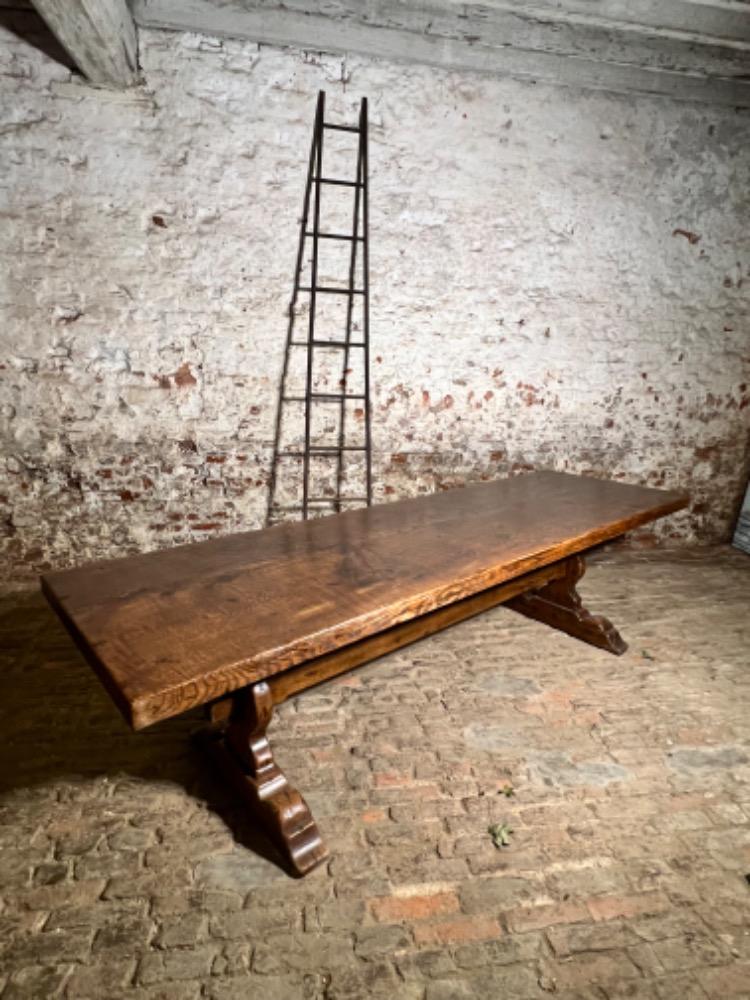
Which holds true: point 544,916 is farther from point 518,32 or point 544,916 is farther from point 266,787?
point 518,32

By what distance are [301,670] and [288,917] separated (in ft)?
A: 2.12

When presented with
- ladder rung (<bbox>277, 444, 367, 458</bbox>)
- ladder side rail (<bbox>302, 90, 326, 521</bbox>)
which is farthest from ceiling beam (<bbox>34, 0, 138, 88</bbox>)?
ladder rung (<bbox>277, 444, 367, 458</bbox>)

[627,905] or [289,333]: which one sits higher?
[289,333]

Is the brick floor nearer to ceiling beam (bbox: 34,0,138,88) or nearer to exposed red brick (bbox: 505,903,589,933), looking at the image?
exposed red brick (bbox: 505,903,589,933)

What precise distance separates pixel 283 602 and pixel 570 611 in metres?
1.87

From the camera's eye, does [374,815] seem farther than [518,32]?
No

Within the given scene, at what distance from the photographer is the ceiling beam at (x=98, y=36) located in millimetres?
2295

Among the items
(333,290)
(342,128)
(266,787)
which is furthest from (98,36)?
(266,787)

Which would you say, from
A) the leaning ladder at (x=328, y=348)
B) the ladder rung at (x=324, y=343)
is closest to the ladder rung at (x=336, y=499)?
the leaning ladder at (x=328, y=348)

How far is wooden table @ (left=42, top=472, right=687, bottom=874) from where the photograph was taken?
138 cm

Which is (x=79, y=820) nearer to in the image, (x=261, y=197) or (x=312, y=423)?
(x=312, y=423)

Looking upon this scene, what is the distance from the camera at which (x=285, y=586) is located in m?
1.78

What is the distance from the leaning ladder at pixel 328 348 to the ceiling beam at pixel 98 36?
3.13 ft

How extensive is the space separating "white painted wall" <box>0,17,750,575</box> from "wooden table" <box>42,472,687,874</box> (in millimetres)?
1376
